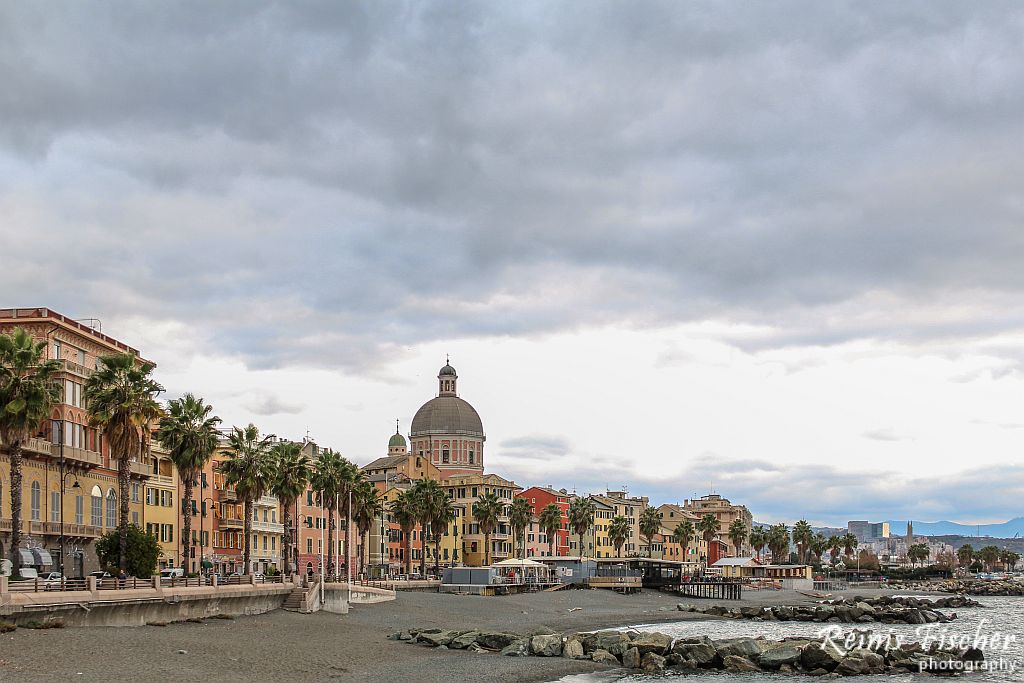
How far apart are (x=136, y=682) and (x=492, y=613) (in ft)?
171

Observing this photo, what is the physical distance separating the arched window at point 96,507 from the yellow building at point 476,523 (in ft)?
279

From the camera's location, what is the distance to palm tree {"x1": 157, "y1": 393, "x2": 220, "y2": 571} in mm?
68688

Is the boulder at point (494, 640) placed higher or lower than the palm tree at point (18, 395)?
lower

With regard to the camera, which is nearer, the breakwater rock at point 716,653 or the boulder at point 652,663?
the boulder at point 652,663

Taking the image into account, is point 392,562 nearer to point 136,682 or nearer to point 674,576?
point 674,576

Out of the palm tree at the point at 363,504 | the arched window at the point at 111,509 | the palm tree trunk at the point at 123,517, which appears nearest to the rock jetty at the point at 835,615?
the palm tree at the point at 363,504

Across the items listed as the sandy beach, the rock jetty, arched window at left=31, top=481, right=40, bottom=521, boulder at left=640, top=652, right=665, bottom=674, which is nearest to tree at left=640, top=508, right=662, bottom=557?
the rock jetty

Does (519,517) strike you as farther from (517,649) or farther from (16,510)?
(16,510)

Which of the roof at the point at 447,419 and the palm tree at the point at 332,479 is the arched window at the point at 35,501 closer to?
the palm tree at the point at 332,479

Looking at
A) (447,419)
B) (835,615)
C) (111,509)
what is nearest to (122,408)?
(111,509)

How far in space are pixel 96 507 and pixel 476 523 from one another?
89406mm

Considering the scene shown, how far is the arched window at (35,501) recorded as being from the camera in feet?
214

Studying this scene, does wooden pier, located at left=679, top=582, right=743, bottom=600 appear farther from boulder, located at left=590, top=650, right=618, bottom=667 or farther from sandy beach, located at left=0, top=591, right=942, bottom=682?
boulder, located at left=590, top=650, right=618, bottom=667

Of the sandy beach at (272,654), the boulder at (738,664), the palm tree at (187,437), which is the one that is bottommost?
the boulder at (738,664)
